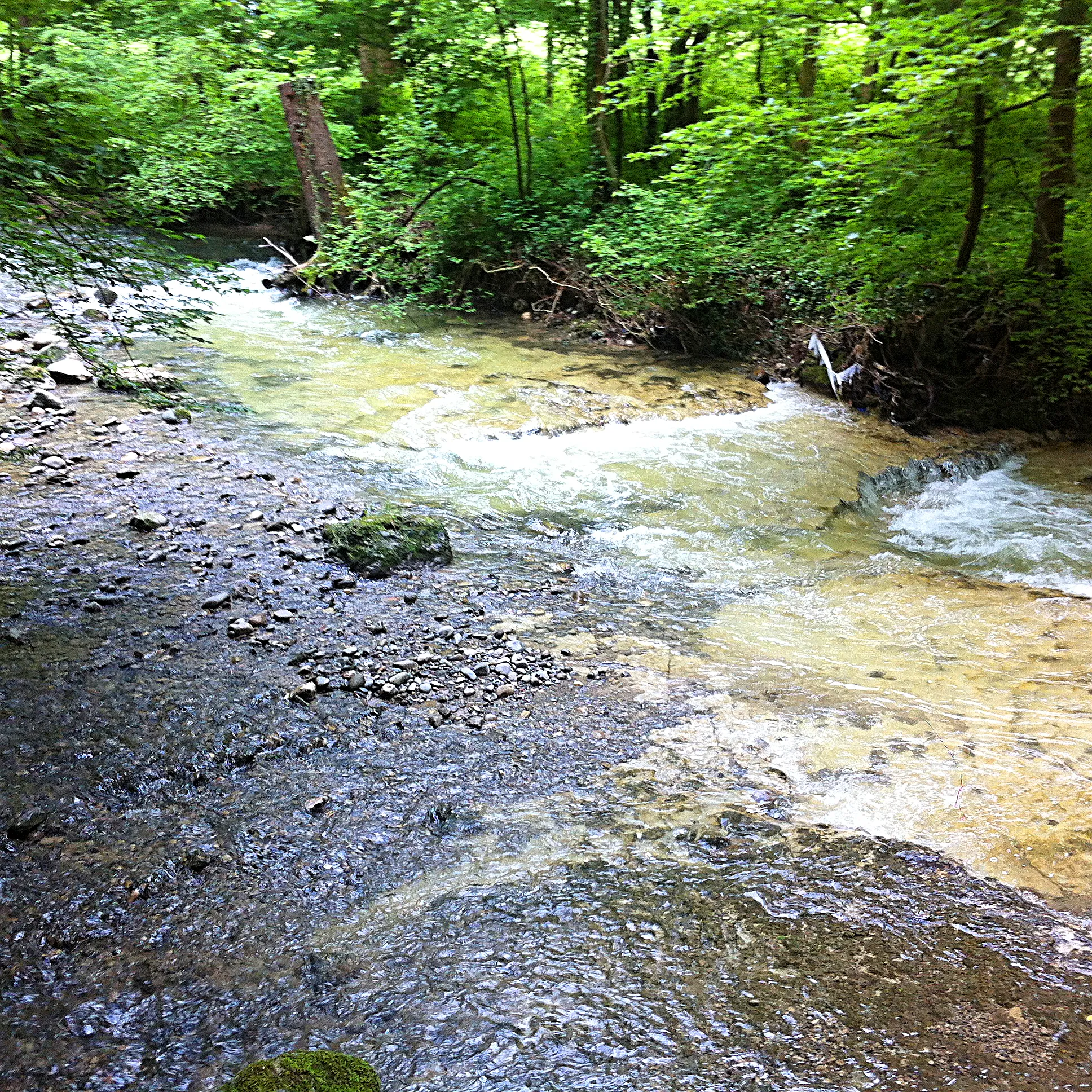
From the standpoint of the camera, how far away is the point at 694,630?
209 inches

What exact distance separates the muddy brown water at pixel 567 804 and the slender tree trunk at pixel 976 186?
11.9 feet

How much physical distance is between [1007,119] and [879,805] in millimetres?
8221

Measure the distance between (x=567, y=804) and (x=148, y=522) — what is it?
4.05 m

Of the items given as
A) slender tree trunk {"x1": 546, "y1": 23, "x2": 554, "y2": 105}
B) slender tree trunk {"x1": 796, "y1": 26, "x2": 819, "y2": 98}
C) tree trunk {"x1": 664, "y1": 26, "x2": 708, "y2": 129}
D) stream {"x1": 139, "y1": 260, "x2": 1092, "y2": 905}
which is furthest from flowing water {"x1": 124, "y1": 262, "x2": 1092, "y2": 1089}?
slender tree trunk {"x1": 546, "y1": 23, "x2": 554, "y2": 105}

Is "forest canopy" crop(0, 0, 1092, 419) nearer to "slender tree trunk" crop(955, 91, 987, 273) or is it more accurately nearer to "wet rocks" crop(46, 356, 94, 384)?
"slender tree trunk" crop(955, 91, 987, 273)

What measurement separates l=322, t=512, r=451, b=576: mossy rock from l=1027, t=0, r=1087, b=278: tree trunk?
21.6 feet

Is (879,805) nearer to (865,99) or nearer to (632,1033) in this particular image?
(632,1033)

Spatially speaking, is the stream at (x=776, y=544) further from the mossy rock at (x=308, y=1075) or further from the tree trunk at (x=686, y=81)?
the tree trunk at (x=686, y=81)

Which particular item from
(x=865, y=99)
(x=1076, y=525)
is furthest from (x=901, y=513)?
(x=865, y=99)

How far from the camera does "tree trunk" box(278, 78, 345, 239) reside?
14.0m

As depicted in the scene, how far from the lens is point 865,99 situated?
11633 millimetres

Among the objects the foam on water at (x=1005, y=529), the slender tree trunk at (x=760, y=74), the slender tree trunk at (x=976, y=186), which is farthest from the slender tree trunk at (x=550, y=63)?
the foam on water at (x=1005, y=529)

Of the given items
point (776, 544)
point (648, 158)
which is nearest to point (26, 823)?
point (776, 544)

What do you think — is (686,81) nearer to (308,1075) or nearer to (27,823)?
(27,823)
